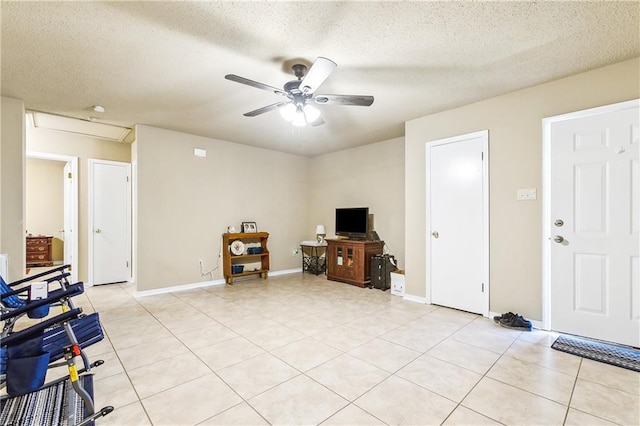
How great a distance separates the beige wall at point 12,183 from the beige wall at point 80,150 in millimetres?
1569

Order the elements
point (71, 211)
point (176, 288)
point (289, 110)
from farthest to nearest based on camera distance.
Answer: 1. point (71, 211)
2. point (176, 288)
3. point (289, 110)

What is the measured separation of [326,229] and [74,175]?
4.55 meters

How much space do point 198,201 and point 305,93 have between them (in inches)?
126

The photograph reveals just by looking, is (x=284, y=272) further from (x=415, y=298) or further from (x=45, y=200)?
(x=45, y=200)

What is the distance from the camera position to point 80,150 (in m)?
4.96

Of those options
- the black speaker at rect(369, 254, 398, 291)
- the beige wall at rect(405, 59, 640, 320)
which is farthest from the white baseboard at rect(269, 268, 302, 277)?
the beige wall at rect(405, 59, 640, 320)

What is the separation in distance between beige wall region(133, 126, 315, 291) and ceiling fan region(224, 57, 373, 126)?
2.50 metres

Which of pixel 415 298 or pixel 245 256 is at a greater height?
pixel 245 256

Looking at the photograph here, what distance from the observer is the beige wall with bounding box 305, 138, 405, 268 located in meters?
5.04

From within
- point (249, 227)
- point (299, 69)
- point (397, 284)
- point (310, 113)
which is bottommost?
point (397, 284)

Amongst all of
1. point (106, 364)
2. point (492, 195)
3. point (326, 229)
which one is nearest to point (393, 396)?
point (106, 364)

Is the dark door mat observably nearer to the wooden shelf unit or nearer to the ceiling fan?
the ceiling fan

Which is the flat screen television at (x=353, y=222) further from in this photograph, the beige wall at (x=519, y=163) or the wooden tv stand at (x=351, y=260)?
the beige wall at (x=519, y=163)

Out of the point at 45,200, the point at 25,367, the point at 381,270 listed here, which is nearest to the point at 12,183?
the point at 25,367
